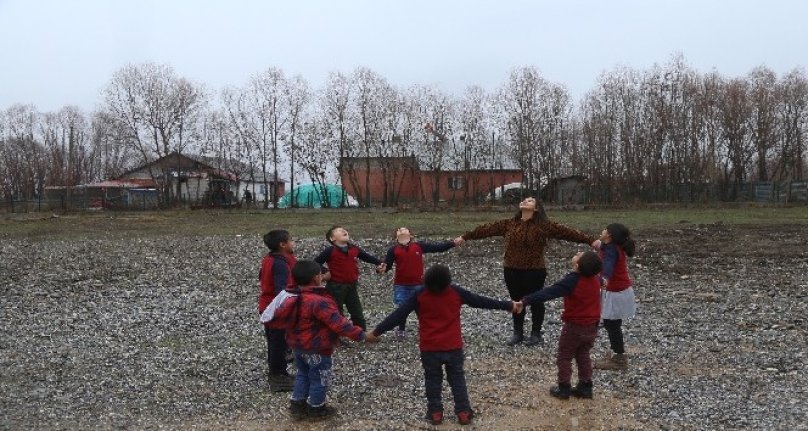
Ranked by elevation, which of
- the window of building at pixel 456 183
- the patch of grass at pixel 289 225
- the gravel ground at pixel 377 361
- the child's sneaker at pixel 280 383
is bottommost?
→ the gravel ground at pixel 377 361

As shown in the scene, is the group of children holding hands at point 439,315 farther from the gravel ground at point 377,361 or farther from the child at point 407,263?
the child at point 407,263

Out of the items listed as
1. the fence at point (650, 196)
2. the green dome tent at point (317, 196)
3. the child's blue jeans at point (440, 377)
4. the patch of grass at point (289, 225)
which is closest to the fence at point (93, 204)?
the fence at point (650, 196)

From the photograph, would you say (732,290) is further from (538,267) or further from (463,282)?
(538,267)

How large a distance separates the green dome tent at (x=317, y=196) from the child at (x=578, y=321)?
57075 mm

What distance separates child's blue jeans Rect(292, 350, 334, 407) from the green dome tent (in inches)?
2256

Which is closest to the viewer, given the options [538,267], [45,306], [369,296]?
[538,267]

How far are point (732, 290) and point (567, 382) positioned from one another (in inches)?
403

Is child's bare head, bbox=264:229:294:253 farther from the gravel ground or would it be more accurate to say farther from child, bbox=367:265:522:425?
child, bbox=367:265:522:425

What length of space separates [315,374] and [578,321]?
2843 millimetres

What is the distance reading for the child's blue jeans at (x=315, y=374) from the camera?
7395 millimetres

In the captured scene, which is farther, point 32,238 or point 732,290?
point 32,238

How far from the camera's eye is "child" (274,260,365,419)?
24.1 feet

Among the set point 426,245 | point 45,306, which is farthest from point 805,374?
point 45,306

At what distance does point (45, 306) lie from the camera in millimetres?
15492
